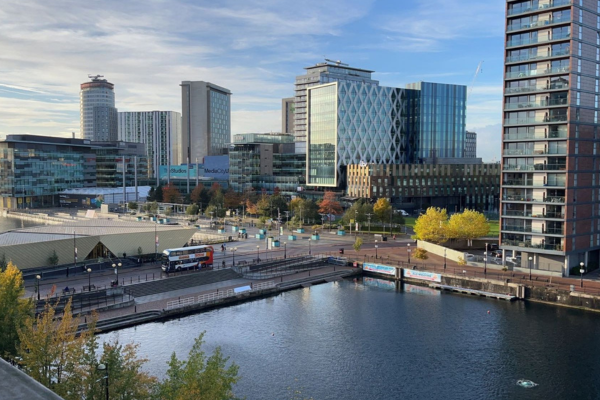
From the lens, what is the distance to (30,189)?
16038 centimetres

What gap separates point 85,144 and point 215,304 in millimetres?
146726

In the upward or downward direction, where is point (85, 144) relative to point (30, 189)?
upward

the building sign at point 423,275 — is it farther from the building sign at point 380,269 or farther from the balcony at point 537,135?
the balcony at point 537,135

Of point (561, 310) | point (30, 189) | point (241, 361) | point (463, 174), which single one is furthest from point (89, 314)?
point (30, 189)

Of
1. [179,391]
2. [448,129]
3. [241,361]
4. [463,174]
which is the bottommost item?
[241,361]

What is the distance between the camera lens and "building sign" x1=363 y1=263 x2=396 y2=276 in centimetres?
7066

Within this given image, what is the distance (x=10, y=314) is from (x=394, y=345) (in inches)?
1115

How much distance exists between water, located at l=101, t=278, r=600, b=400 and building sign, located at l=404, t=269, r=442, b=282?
16.1 feet

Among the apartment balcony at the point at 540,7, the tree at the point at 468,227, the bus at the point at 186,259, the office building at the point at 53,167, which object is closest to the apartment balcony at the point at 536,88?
the apartment balcony at the point at 540,7

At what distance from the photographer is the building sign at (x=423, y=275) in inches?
2586

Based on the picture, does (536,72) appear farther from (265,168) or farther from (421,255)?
(265,168)

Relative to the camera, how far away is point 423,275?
6712 centimetres

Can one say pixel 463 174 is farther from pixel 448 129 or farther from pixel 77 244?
pixel 77 244

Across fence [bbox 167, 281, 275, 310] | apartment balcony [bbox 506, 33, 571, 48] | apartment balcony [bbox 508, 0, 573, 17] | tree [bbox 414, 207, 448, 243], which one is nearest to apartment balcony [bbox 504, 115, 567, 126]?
apartment balcony [bbox 506, 33, 571, 48]
